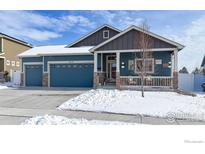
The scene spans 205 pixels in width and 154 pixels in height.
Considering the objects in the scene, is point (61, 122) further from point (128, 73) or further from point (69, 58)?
point (69, 58)

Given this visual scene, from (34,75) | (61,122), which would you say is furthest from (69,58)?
(61,122)

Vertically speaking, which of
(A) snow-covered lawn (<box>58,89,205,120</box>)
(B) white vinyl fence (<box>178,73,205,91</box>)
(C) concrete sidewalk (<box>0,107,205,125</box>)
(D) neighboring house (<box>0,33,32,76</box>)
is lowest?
(C) concrete sidewalk (<box>0,107,205,125</box>)

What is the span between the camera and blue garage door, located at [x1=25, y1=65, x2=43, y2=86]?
21.3m

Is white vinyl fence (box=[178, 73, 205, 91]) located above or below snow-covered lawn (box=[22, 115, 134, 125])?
above

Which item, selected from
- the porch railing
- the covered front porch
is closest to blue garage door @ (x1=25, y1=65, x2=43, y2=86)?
the covered front porch

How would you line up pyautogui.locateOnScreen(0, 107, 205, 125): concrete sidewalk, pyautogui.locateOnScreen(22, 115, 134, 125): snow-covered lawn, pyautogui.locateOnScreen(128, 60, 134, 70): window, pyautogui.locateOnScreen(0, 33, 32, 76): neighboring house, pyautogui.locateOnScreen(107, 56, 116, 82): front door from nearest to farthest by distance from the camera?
pyautogui.locateOnScreen(22, 115, 134, 125): snow-covered lawn
pyautogui.locateOnScreen(0, 107, 205, 125): concrete sidewalk
pyautogui.locateOnScreen(128, 60, 134, 70): window
pyautogui.locateOnScreen(107, 56, 116, 82): front door
pyautogui.locateOnScreen(0, 33, 32, 76): neighboring house

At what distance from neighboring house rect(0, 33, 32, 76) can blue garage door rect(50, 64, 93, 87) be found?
41.3ft

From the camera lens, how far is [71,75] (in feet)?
63.8

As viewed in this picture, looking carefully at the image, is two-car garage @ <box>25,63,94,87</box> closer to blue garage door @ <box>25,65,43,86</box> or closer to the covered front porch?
the covered front porch

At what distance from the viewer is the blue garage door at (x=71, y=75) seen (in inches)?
747

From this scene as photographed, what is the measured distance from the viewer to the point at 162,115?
807 centimetres

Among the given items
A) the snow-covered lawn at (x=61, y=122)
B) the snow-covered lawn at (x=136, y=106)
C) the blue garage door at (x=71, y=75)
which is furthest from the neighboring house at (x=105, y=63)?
the snow-covered lawn at (x=61, y=122)
